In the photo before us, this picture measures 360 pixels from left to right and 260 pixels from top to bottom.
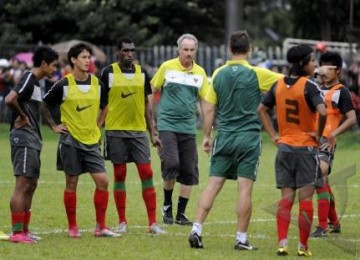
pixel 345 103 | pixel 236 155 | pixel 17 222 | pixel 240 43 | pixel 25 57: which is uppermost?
pixel 240 43

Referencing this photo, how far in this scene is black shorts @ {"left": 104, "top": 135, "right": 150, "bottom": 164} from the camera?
13.6 meters

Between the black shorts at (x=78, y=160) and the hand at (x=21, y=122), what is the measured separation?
566 millimetres

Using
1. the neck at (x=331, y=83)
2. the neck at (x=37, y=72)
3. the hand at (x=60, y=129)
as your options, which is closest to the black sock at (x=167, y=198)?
the hand at (x=60, y=129)

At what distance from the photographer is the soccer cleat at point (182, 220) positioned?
47.0 feet

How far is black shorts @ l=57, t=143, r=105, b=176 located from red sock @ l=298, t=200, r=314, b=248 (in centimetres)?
241

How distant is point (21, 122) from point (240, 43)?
2408mm

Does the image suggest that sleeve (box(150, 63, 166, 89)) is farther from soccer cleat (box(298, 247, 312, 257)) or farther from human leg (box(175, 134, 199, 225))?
soccer cleat (box(298, 247, 312, 257))

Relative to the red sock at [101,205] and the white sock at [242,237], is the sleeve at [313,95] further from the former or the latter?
the red sock at [101,205]

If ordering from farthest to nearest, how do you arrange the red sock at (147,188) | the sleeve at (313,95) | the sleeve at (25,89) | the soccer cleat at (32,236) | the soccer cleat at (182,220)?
the soccer cleat at (182,220)
the red sock at (147,188)
the soccer cleat at (32,236)
the sleeve at (25,89)
the sleeve at (313,95)

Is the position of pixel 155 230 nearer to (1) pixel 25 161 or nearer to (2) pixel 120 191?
(2) pixel 120 191

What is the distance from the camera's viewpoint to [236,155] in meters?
11.9

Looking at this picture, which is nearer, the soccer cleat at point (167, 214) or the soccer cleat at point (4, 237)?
the soccer cleat at point (4, 237)

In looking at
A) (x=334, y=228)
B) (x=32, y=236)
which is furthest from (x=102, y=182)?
(x=334, y=228)

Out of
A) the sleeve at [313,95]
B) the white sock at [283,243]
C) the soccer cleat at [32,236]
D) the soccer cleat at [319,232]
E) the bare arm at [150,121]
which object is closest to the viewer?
the sleeve at [313,95]
